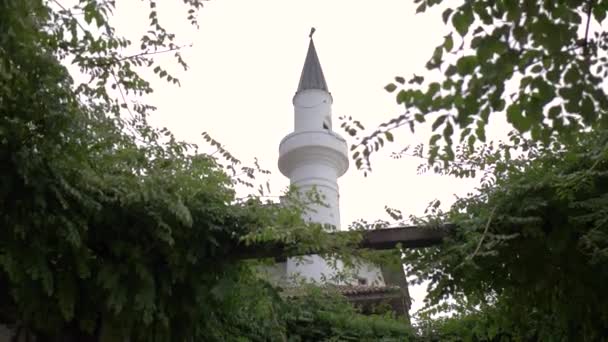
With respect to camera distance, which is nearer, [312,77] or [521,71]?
[521,71]

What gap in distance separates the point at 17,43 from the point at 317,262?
8.73 metres

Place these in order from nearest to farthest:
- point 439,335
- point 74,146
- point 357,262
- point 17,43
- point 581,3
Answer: point 581,3, point 17,43, point 74,146, point 357,262, point 439,335

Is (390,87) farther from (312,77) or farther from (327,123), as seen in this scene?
(312,77)

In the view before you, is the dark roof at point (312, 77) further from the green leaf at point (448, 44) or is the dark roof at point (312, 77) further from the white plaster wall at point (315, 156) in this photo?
the green leaf at point (448, 44)

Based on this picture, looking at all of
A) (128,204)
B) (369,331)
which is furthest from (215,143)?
(369,331)

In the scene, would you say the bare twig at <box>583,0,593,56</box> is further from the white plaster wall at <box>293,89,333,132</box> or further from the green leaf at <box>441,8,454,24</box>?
the white plaster wall at <box>293,89,333,132</box>

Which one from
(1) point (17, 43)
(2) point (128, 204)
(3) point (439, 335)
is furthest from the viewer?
(3) point (439, 335)

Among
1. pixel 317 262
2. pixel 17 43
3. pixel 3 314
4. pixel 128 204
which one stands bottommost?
pixel 3 314

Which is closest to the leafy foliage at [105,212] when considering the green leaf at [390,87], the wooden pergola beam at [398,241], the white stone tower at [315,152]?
the wooden pergola beam at [398,241]

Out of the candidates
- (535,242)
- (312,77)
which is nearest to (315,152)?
(312,77)

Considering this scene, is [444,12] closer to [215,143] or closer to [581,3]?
[581,3]

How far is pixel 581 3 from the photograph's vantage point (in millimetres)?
2480

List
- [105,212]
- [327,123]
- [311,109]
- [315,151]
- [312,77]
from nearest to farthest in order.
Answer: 1. [105,212]
2. [315,151]
3. [327,123]
4. [311,109]
5. [312,77]

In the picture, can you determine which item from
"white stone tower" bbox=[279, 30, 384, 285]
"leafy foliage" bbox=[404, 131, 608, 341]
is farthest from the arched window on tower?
"leafy foliage" bbox=[404, 131, 608, 341]
